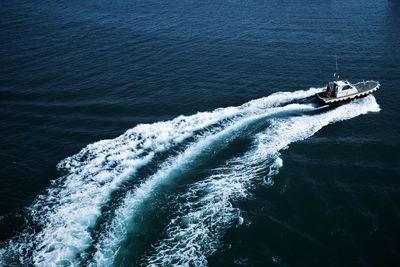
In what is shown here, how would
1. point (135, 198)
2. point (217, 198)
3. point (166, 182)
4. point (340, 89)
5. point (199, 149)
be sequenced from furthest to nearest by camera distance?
1. point (340, 89)
2. point (199, 149)
3. point (166, 182)
4. point (135, 198)
5. point (217, 198)

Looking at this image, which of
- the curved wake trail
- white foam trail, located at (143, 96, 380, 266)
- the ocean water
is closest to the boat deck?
the ocean water

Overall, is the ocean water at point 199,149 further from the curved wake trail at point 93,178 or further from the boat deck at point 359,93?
the boat deck at point 359,93

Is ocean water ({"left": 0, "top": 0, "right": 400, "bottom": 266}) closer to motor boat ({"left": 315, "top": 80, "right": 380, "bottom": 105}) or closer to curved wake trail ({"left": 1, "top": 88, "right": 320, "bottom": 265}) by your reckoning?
curved wake trail ({"left": 1, "top": 88, "right": 320, "bottom": 265})

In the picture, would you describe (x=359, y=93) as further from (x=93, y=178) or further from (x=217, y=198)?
(x=93, y=178)

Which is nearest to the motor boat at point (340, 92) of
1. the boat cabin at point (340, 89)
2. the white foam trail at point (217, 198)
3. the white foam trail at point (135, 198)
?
the boat cabin at point (340, 89)

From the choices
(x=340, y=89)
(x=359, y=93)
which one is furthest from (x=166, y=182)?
(x=359, y=93)

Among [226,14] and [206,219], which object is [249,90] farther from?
[226,14]
